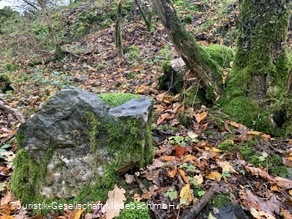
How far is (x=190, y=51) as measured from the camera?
4.10 meters

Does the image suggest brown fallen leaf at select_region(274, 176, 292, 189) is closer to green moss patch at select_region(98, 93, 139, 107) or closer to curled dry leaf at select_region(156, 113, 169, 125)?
curled dry leaf at select_region(156, 113, 169, 125)

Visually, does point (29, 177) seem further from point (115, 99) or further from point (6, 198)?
point (115, 99)

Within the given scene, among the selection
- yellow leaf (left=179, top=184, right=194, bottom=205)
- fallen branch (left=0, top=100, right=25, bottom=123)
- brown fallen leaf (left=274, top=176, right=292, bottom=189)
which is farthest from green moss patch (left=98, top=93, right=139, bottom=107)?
fallen branch (left=0, top=100, right=25, bottom=123)

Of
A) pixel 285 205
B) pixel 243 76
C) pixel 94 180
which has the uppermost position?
pixel 243 76

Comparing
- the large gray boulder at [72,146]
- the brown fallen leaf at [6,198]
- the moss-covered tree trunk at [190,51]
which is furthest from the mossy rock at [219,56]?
the brown fallen leaf at [6,198]

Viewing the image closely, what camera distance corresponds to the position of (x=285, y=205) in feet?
8.53

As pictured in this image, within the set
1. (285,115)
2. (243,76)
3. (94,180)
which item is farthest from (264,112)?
(94,180)

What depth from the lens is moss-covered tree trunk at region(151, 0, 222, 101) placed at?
3.94 meters

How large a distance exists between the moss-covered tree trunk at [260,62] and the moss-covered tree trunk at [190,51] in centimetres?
35

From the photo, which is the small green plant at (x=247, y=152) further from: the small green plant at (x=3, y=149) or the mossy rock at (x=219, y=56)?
the small green plant at (x=3, y=149)

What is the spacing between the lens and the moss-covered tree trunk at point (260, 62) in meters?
3.69

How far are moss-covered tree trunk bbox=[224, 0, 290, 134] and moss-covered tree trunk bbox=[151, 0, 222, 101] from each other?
347 mm

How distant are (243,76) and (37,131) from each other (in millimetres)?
3024

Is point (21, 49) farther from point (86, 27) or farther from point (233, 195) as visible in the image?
point (233, 195)
